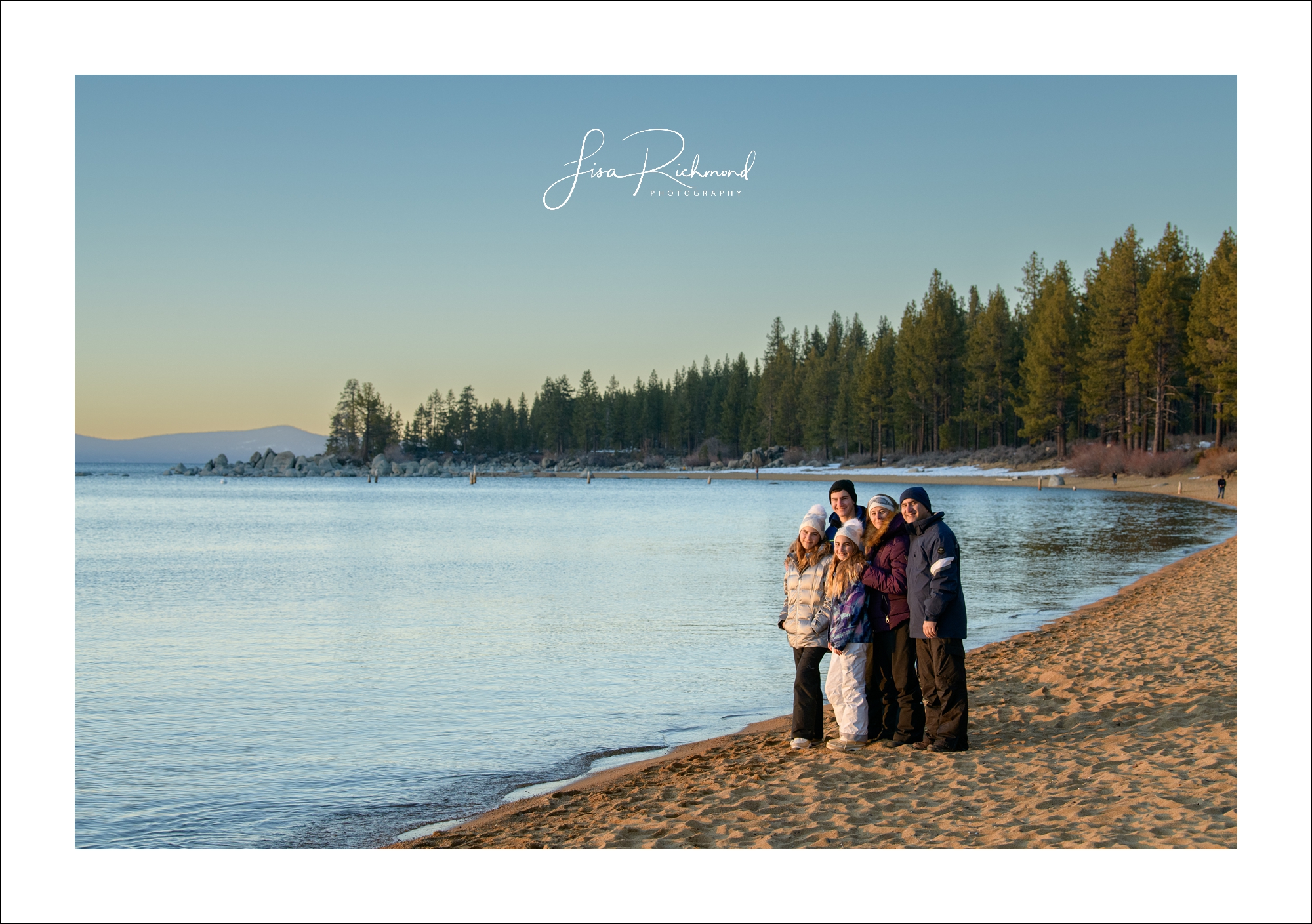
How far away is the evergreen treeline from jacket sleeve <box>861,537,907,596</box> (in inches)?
781

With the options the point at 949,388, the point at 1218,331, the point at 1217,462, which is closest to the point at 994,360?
the point at 949,388

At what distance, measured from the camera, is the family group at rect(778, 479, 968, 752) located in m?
5.91

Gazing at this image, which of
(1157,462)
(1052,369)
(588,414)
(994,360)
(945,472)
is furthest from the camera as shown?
(588,414)

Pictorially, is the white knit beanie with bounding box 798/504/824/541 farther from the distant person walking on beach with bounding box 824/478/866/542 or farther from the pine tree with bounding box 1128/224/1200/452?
the pine tree with bounding box 1128/224/1200/452

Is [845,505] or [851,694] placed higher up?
[845,505]

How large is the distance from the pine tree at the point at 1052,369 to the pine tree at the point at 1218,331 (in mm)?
14480

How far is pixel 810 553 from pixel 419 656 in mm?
7120

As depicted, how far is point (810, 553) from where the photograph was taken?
6.18 metres

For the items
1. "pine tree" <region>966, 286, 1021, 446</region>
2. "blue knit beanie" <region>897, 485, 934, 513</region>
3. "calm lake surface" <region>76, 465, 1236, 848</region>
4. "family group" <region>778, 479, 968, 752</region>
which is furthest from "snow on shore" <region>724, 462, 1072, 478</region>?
"blue knit beanie" <region>897, 485, 934, 513</region>

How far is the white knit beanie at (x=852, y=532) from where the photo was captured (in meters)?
6.07

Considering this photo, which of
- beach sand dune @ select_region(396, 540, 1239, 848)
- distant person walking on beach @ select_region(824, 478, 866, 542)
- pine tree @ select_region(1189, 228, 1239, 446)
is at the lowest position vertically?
beach sand dune @ select_region(396, 540, 1239, 848)

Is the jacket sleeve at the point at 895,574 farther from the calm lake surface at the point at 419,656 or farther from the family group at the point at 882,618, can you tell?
the calm lake surface at the point at 419,656

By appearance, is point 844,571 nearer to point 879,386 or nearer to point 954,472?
point 954,472

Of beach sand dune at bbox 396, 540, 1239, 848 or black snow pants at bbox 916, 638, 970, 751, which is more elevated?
black snow pants at bbox 916, 638, 970, 751
